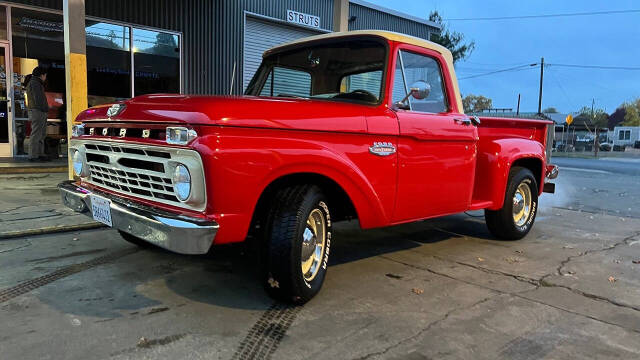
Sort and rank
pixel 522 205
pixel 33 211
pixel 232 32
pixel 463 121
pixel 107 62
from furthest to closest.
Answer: pixel 232 32 → pixel 107 62 → pixel 33 211 → pixel 522 205 → pixel 463 121

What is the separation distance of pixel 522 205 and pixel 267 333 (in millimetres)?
3985

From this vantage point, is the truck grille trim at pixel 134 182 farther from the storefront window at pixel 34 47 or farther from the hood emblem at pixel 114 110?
the storefront window at pixel 34 47

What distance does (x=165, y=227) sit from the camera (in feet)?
9.07

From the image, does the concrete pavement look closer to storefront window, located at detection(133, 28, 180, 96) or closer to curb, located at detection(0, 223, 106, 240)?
curb, located at detection(0, 223, 106, 240)

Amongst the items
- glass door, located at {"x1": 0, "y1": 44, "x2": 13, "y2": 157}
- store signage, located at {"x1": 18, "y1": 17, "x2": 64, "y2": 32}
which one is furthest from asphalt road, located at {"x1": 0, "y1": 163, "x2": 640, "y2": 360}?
store signage, located at {"x1": 18, "y1": 17, "x2": 64, "y2": 32}

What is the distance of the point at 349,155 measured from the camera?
346cm

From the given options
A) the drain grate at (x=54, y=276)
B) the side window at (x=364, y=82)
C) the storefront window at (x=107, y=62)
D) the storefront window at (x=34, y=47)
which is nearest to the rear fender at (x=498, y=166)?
the side window at (x=364, y=82)

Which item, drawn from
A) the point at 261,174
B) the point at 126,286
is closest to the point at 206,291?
the point at 126,286

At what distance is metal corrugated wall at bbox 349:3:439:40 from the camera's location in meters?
14.5

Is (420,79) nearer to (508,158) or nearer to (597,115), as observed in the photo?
(508,158)

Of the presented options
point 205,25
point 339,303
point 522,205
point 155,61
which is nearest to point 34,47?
point 155,61

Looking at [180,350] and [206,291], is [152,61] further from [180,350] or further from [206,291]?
[180,350]

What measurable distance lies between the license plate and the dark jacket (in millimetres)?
7045

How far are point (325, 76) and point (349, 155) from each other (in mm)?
1241
